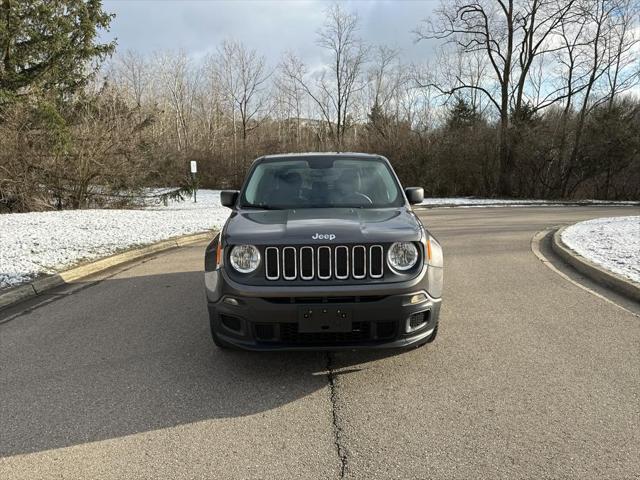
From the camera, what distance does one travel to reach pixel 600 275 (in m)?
7.14

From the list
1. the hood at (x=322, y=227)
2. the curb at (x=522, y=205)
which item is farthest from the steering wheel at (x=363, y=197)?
the curb at (x=522, y=205)

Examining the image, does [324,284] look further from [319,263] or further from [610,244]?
[610,244]

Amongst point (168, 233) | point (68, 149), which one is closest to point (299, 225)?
point (168, 233)

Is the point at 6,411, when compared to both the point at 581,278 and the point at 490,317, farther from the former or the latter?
the point at 581,278

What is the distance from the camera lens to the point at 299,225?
158 inches

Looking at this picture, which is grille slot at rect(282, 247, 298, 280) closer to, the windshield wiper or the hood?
the hood

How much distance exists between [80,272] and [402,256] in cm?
625

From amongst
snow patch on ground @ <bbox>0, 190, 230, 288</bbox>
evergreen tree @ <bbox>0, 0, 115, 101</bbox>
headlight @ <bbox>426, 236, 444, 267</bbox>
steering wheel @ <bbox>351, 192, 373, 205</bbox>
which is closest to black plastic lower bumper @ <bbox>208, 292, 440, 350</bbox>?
headlight @ <bbox>426, 236, 444, 267</bbox>

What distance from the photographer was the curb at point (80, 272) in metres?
6.55

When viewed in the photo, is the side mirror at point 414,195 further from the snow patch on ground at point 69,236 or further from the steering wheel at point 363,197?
the snow patch on ground at point 69,236

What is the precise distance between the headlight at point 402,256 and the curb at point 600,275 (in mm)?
3896

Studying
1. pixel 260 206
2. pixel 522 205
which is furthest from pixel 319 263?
pixel 522 205

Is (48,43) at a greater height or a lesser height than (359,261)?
greater

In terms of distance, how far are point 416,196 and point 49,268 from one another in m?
6.03
